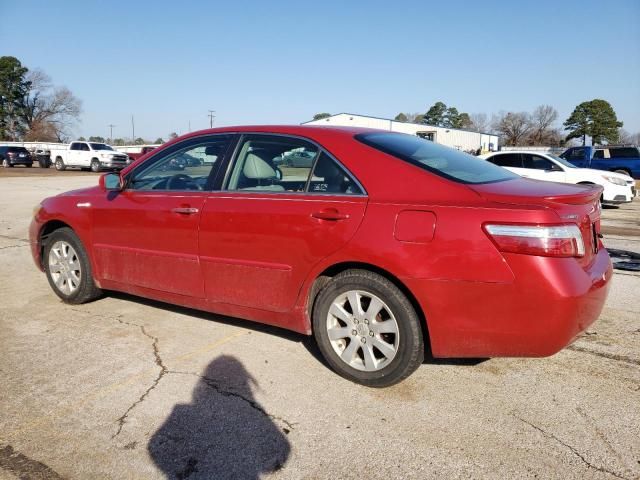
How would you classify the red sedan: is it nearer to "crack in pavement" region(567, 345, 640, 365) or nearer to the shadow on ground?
the shadow on ground

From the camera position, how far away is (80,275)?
177 inches

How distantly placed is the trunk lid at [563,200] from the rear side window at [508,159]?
11.1 metres

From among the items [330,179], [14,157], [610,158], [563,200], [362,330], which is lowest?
[362,330]

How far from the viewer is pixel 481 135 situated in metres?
71.8

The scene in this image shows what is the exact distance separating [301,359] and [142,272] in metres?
1.52

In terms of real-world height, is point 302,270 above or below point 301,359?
above

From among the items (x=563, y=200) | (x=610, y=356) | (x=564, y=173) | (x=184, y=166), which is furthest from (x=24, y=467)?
(x=564, y=173)

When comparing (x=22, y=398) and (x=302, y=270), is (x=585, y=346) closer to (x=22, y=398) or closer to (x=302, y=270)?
(x=302, y=270)

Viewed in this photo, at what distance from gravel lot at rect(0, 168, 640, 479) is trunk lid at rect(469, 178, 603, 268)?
2.81 feet

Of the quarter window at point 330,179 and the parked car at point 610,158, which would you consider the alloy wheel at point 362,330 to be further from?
the parked car at point 610,158

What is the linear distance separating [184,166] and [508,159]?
1183 cm

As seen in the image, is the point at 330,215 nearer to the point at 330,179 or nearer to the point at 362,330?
the point at 330,179

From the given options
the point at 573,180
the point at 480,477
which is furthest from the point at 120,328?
the point at 573,180

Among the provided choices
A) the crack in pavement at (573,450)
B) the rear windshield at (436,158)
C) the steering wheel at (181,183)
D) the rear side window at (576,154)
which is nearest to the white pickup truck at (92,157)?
the rear side window at (576,154)
